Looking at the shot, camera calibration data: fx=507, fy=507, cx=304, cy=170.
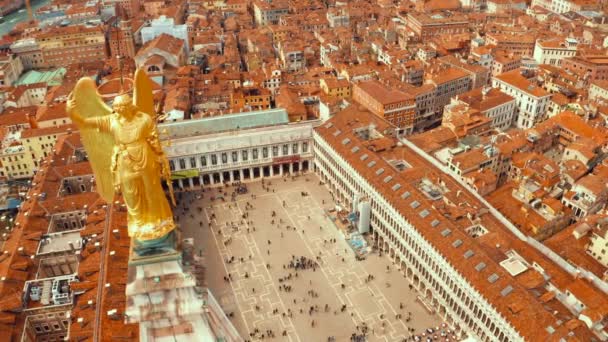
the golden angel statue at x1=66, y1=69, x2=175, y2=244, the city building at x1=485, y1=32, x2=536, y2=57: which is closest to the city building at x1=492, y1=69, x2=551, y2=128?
the city building at x1=485, y1=32, x2=536, y2=57

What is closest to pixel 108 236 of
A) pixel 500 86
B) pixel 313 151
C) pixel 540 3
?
pixel 313 151

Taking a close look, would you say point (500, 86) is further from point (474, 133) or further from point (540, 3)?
point (540, 3)

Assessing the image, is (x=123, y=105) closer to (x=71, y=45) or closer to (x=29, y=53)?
(x=71, y=45)

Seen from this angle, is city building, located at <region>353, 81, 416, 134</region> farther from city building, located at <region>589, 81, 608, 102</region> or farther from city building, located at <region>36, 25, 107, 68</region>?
city building, located at <region>36, 25, 107, 68</region>

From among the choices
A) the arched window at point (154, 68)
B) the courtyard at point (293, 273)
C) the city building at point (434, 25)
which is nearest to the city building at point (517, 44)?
the city building at point (434, 25)

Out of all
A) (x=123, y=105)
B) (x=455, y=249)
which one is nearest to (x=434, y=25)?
(x=455, y=249)

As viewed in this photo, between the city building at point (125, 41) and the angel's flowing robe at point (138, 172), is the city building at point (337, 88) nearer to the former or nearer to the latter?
the city building at point (125, 41)
